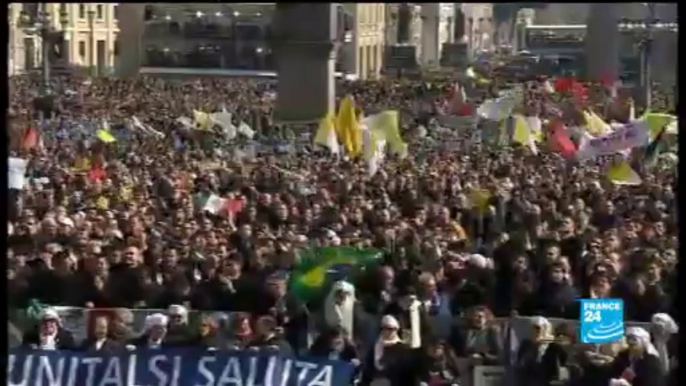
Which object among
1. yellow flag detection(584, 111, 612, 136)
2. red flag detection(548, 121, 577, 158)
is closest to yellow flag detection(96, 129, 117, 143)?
red flag detection(548, 121, 577, 158)

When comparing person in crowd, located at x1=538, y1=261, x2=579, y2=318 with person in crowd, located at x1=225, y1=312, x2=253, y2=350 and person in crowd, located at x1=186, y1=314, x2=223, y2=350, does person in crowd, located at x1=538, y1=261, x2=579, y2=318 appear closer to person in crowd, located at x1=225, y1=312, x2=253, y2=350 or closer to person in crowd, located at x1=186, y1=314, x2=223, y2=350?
person in crowd, located at x1=225, y1=312, x2=253, y2=350

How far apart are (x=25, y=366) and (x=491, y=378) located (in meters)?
2.01

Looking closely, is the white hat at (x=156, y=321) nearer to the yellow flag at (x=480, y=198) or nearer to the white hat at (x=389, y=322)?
the white hat at (x=389, y=322)

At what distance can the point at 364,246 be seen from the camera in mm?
9312

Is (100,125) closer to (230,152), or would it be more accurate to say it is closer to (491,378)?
(230,152)

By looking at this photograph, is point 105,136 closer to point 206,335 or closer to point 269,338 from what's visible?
point 206,335

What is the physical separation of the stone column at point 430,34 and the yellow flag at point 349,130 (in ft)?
50.0

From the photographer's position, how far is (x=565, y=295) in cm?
742

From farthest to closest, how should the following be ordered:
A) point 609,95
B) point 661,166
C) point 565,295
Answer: point 609,95 < point 661,166 < point 565,295

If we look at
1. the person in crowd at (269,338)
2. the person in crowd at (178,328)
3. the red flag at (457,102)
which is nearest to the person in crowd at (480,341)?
the person in crowd at (269,338)

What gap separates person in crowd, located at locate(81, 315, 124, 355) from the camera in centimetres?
634

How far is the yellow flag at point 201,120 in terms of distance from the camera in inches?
713

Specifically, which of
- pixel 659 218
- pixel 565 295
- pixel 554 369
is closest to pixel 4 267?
pixel 554 369

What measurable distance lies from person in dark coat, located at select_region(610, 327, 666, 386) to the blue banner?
44.2 inches
